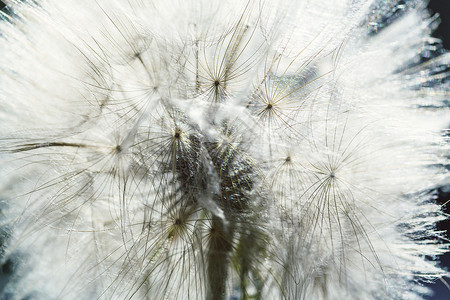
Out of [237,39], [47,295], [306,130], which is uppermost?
[237,39]

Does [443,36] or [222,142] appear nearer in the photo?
[222,142]

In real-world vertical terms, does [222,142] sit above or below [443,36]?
below

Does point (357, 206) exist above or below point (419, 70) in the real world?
below

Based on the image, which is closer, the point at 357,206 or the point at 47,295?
the point at 357,206

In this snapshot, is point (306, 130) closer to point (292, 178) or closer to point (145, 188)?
point (292, 178)

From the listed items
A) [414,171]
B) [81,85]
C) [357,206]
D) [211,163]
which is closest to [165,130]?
[211,163]

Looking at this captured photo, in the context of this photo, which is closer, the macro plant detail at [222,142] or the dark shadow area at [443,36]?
the macro plant detail at [222,142]

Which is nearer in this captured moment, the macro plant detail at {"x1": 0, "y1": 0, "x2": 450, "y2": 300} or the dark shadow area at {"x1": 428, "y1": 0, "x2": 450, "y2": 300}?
the macro plant detail at {"x1": 0, "y1": 0, "x2": 450, "y2": 300}
